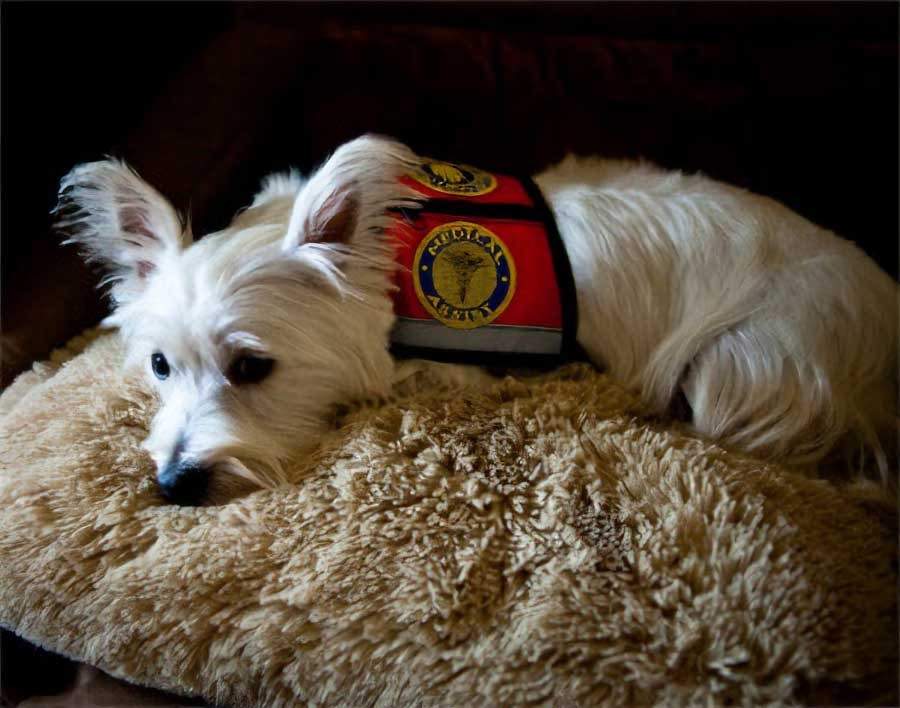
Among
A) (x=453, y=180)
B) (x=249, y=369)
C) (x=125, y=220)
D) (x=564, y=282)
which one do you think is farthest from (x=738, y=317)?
(x=125, y=220)

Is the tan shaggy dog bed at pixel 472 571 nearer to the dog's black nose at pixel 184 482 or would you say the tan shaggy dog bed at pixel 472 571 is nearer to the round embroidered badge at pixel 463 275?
the dog's black nose at pixel 184 482

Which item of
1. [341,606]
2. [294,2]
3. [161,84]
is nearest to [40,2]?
[161,84]

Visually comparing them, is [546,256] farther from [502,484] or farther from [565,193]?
[502,484]

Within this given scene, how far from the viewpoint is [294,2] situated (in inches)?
88.6

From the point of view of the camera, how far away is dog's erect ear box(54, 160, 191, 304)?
4.27ft

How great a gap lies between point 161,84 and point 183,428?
4.16ft

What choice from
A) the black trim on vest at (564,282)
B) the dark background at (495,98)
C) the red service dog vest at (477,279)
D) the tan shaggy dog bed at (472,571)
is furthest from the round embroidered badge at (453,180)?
the dark background at (495,98)

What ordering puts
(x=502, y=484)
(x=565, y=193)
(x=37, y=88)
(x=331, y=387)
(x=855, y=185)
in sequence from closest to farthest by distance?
(x=502, y=484) → (x=331, y=387) → (x=565, y=193) → (x=37, y=88) → (x=855, y=185)

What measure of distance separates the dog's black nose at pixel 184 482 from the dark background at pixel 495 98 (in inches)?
30.2

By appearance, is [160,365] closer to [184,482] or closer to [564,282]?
[184,482]

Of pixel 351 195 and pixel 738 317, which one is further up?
pixel 351 195

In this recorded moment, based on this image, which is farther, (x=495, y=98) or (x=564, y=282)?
(x=495, y=98)

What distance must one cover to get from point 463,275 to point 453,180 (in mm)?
203

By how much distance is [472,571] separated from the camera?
106cm
